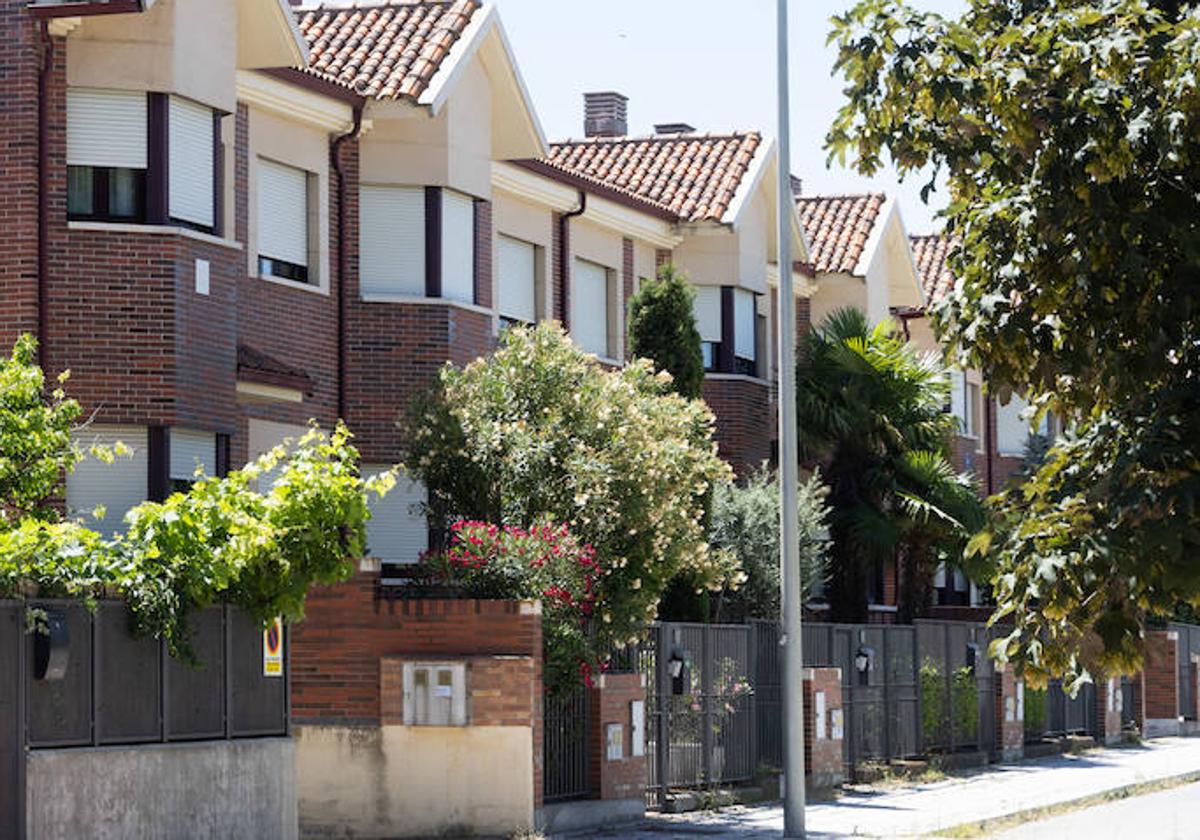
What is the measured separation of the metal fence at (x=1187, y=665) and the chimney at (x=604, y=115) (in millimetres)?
14713

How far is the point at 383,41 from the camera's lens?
29.6m

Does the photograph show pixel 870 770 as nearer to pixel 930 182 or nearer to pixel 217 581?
pixel 217 581

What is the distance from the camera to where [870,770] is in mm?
31188

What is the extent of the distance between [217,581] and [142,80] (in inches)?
297

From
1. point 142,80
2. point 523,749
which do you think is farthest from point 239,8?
point 523,749

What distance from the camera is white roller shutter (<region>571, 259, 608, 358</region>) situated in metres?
34.4

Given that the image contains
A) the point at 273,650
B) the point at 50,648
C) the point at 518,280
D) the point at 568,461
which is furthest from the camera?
the point at 518,280

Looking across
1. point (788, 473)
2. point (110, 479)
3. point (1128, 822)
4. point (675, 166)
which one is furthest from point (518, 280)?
point (1128, 822)

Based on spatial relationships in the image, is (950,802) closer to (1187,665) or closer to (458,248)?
(458,248)

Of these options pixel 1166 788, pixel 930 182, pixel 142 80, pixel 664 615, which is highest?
pixel 142 80

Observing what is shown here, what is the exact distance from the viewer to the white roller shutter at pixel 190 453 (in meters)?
23.8

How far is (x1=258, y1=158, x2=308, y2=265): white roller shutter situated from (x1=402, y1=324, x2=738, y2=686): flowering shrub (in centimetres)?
301

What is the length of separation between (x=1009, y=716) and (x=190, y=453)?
56.7 feet

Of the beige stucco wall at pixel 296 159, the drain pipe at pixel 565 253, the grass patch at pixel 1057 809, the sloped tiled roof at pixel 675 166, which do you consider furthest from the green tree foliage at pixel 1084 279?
the sloped tiled roof at pixel 675 166
